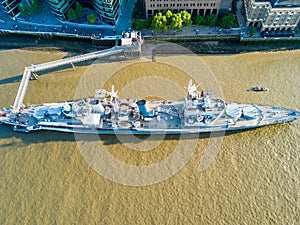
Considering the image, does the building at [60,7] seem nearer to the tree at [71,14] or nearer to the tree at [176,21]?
the tree at [71,14]

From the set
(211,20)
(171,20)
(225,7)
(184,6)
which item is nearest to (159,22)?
(171,20)

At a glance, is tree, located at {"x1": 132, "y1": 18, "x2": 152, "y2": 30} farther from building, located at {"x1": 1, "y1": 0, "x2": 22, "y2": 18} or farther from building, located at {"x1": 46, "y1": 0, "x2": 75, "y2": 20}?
building, located at {"x1": 1, "y1": 0, "x2": 22, "y2": 18}

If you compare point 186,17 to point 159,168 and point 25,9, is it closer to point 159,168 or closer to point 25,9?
point 159,168

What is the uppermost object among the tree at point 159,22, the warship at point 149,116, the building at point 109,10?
the building at point 109,10

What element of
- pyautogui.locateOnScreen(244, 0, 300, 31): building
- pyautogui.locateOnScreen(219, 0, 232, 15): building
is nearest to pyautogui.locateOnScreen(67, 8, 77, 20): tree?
pyautogui.locateOnScreen(219, 0, 232, 15): building

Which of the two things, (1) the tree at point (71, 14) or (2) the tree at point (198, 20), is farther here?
(1) the tree at point (71, 14)

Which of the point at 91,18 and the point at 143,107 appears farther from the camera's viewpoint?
the point at 91,18

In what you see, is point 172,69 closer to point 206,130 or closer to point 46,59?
point 206,130

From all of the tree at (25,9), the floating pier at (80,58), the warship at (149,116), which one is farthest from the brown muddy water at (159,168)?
the tree at (25,9)
